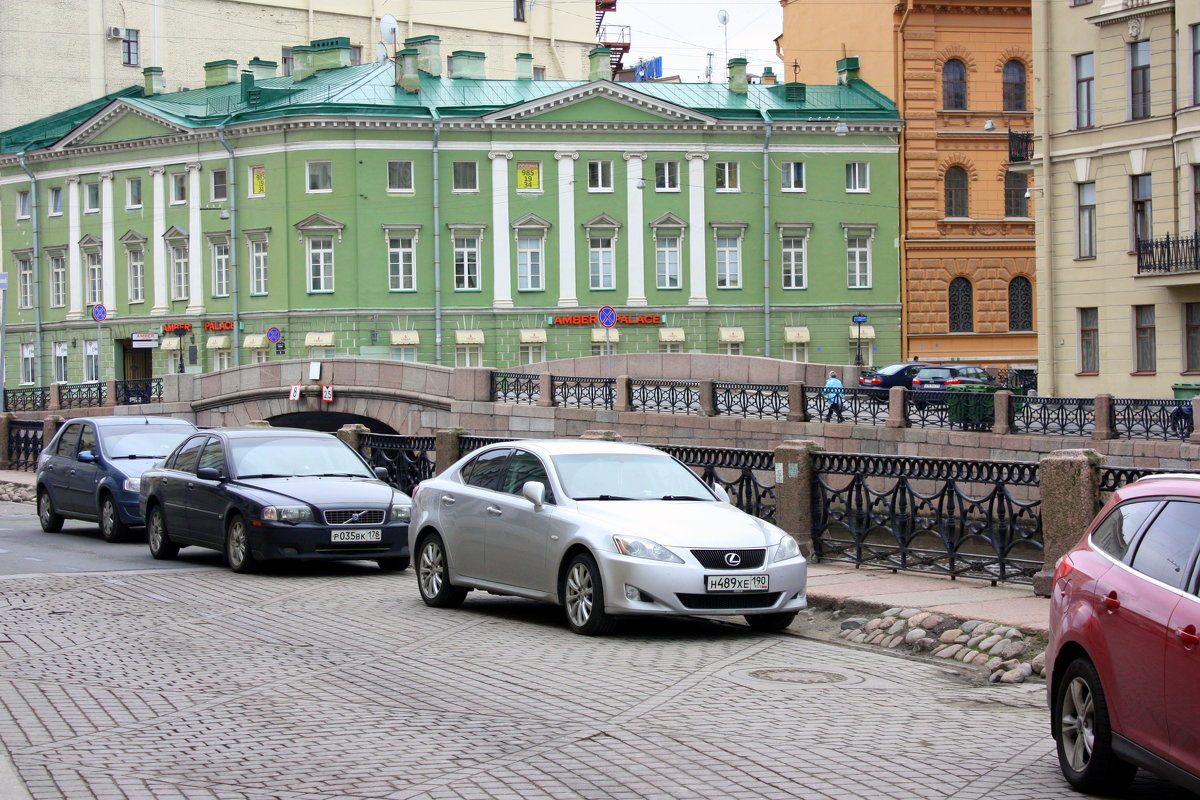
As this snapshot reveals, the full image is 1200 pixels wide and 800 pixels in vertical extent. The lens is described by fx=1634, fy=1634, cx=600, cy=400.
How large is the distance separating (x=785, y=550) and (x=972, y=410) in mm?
19335

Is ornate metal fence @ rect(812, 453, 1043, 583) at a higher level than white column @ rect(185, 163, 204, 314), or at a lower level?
lower

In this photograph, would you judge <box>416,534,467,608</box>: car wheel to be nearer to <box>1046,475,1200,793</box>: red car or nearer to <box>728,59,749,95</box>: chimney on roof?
<box>1046,475,1200,793</box>: red car

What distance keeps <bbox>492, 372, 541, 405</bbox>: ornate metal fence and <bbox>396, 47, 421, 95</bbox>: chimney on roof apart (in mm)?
20281

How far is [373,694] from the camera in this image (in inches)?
373

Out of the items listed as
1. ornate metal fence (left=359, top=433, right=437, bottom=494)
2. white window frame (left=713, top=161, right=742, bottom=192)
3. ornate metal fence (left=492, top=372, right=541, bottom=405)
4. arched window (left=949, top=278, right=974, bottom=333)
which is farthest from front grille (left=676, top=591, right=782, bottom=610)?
arched window (left=949, top=278, right=974, bottom=333)

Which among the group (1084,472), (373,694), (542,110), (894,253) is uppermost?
(542,110)

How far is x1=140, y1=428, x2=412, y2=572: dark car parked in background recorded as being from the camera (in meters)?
16.0

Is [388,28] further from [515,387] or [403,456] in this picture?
[403,456]

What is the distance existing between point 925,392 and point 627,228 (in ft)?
87.8

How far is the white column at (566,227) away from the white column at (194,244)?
12.8 meters

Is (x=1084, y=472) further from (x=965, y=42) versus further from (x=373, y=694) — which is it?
(x=965, y=42)

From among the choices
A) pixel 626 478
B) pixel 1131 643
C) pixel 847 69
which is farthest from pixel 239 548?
pixel 847 69

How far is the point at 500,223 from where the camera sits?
2231 inches

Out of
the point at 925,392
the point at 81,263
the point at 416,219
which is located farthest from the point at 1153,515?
the point at 81,263
